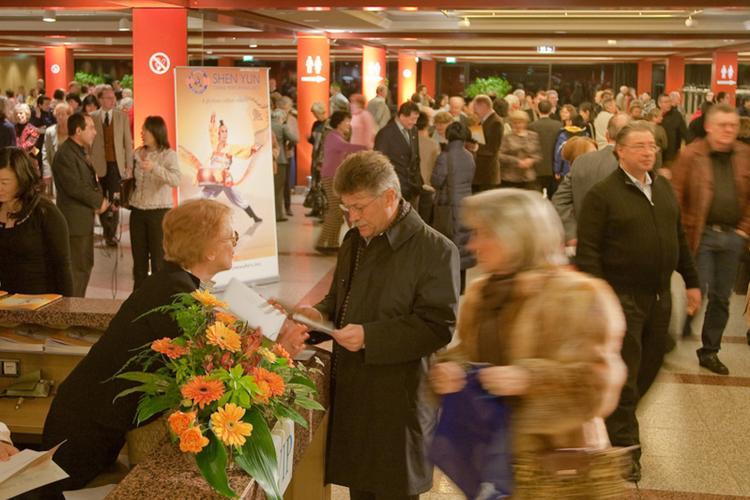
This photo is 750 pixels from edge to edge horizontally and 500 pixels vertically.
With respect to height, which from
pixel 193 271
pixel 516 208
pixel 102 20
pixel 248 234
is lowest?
pixel 248 234

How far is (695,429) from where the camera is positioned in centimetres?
574

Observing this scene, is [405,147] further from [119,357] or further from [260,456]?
[260,456]

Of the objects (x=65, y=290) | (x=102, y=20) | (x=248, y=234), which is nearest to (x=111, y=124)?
(x=248, y=234)

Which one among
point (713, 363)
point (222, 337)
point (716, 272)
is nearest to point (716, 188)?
point (716, 272)

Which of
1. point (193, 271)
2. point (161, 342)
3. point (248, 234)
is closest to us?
point (161, 342)

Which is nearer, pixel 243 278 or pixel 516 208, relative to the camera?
pixel 516 208

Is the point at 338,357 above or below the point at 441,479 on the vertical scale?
above

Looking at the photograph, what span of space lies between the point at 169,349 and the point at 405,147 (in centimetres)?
737

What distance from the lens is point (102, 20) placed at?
21.1 m

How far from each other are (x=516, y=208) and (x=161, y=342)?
977mm

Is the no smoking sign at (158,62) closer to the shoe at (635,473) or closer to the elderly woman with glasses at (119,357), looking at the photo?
the shoe at (635,473)

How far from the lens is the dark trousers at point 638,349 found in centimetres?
477

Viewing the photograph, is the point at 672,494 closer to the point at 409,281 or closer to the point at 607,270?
the point at 607,270

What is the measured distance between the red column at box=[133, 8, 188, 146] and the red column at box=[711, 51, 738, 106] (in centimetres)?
1949
